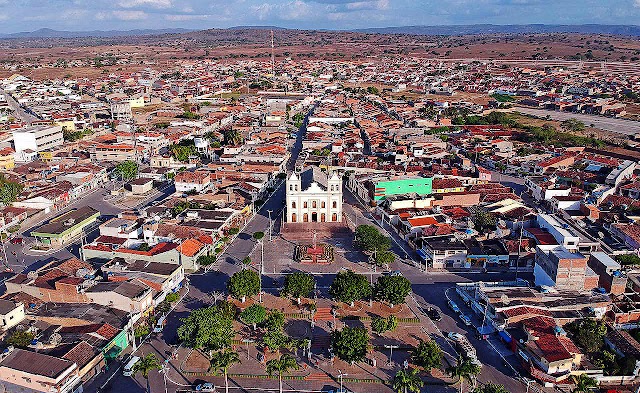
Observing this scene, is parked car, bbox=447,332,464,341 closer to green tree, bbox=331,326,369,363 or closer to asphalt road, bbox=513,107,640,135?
green tree, bbox=331,326,369,363

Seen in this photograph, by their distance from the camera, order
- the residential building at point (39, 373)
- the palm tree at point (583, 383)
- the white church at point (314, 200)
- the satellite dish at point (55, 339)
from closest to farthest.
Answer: the palm tree at point (583, 383)
the residential building at point (39, 373)
the satellite dish at point (55, 339)
the white church at point (314, 200)

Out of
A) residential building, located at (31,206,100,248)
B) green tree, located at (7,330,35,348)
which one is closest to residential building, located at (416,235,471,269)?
green tree, located at (7,330,35,348)

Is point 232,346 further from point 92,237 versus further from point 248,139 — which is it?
point 248,139

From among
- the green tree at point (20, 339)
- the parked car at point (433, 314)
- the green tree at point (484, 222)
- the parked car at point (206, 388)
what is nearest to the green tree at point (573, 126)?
the green tree at point (484, 222)

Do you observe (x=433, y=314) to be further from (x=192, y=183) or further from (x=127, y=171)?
(x=127, y=171)

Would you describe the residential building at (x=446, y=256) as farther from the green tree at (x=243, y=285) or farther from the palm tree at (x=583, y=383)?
the green tree at (x=243, y=285)

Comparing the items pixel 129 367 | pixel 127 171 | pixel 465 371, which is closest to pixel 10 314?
pixel 129 367

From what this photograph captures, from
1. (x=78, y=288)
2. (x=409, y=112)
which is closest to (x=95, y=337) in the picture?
(x=78, y=288)
